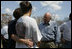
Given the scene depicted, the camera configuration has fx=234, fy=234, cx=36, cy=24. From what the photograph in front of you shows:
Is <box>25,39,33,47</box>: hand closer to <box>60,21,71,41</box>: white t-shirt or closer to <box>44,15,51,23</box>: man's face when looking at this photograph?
<box>60,21,71,41</box>: white t-shirt

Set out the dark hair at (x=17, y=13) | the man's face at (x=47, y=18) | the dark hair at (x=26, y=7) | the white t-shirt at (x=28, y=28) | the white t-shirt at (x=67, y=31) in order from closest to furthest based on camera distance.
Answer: the white t-shirt at (x=28, y=28) < the dark hair at (x=26, y=7) < the dark hair at (x=17, y=13) < the white t-shirt at (x=67, y=31) < the man's face at (x=47, y=18)

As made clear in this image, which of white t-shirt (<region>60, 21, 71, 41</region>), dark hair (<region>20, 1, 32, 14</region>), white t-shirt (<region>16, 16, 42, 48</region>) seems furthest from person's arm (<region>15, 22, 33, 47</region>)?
white t-shirt (<region>60, 21, 71, 41</region>)

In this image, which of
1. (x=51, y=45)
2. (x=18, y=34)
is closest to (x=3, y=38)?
(x=51, y=45)

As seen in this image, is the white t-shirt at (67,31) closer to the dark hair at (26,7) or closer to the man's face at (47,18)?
the man's face at (47,18)

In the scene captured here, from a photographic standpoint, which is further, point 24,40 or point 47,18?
point 47,18

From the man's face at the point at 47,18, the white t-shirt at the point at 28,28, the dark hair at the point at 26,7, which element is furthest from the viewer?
the man's face at the point at 47,18

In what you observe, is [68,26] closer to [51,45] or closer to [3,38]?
[51,45]

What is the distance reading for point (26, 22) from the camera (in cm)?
432

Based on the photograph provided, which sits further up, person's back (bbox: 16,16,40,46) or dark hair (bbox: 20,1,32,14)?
dark hair (bbox: 20,1,32,14)

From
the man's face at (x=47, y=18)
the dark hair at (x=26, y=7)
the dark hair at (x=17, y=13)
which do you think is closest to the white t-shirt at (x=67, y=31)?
the man's face at (x=47, y=18)

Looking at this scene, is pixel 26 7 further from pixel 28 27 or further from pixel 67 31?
pixel 67 31

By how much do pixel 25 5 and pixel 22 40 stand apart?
26.9 inches

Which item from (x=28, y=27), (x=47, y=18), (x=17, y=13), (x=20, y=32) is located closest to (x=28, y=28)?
(x=28, y=27)

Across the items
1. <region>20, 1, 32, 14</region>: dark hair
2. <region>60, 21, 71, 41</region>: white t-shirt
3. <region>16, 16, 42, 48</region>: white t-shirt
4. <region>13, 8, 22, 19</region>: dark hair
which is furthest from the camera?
<region>60, 21, 71, 41</region>: white t-shirt
